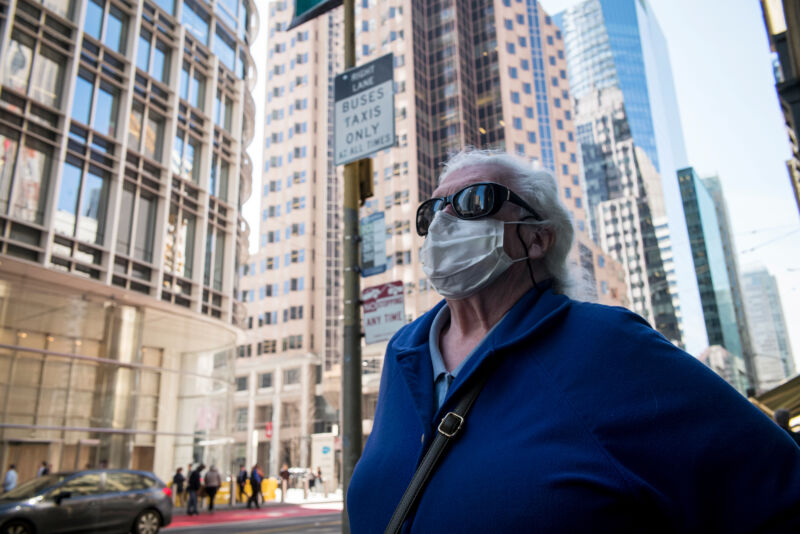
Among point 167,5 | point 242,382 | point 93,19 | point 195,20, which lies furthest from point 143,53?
point 242,382

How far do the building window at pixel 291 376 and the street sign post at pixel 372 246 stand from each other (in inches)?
2459

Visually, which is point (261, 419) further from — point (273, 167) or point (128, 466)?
point (128, 466)

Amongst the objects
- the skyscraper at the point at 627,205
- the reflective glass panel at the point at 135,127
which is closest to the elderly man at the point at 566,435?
the reflective glass panel at the point at 135,127

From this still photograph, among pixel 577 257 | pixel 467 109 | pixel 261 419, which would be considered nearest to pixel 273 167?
pixel 467 109

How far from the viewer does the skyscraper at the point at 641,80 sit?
12561 cm

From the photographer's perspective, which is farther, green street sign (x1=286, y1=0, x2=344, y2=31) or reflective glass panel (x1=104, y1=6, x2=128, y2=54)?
reflective glass panel (x1=104, y1=6, x2=128, y2=54)

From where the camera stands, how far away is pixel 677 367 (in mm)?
1366

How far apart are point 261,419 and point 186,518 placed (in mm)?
50188

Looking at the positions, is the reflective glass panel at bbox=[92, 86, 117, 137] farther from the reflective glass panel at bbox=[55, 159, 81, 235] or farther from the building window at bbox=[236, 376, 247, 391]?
the building window at bbox=[236, 376, 247, 391]

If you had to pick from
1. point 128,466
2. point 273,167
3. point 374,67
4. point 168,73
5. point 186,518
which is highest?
point 273,167

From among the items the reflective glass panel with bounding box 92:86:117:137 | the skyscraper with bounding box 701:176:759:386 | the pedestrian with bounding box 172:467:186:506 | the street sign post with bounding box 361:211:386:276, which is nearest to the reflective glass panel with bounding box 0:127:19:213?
the reflective glass panel with bounding box 92:86:117:137

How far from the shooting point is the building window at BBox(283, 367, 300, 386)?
67.9m

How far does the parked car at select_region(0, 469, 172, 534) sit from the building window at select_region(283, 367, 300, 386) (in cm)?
5398

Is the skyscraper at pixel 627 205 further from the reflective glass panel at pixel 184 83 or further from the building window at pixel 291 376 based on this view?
the reflective glass panel at pixel 184 83
